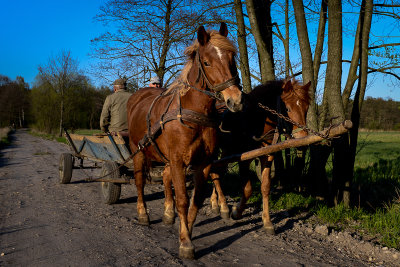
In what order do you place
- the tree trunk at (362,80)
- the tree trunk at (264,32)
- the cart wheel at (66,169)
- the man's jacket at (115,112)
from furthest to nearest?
1. the cart wheel at (66,169)
2. the man's jacket at (115,112)
3. the tree trunk at (264,32)
4. the tree trunk at (362,80)

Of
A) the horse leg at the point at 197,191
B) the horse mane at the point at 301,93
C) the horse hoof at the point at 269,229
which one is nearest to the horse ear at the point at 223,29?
the horse leg at the point at 197,191

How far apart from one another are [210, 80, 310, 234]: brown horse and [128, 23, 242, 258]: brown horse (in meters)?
1.21

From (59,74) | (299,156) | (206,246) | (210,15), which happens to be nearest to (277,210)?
(299,156)

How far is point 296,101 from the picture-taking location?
4.57m

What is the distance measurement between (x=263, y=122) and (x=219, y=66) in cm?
201

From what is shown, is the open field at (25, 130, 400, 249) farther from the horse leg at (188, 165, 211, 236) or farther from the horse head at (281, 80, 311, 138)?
the horse leg at (188, 165, 211, 236)

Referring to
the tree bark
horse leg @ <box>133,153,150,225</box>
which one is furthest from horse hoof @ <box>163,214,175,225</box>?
the tree bark

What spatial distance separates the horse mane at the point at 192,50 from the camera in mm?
3127

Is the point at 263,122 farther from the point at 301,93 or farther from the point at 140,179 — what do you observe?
the point at 140,179

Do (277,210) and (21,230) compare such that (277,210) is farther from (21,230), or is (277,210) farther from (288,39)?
(288,39)

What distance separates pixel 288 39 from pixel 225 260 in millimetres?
6013

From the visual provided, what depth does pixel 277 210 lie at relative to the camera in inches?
207

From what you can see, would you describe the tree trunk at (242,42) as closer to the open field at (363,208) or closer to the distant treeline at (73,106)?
the open field at (363,208)

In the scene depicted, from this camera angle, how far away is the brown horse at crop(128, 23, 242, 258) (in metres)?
3.10
